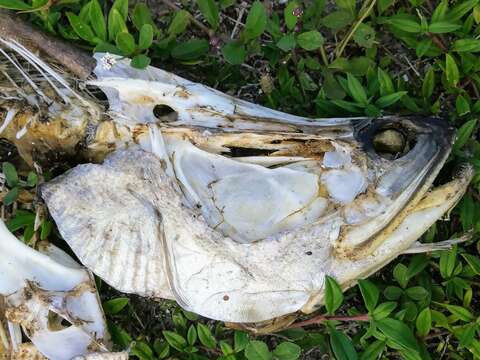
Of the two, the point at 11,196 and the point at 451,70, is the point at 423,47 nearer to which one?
the point at 451,70

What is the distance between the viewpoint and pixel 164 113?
2.74 m

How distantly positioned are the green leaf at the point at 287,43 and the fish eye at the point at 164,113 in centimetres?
57

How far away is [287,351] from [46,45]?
5.63 ft

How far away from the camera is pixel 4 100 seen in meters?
2.62

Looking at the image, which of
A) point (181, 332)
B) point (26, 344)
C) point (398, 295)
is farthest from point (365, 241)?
point (26, 344)

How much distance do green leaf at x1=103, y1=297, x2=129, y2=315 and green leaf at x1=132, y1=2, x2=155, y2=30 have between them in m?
1.28

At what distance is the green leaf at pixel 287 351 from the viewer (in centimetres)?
275

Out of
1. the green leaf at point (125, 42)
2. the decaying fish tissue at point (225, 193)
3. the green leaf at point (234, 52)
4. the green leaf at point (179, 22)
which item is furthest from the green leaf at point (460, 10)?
the green leaf at point (125, 42)

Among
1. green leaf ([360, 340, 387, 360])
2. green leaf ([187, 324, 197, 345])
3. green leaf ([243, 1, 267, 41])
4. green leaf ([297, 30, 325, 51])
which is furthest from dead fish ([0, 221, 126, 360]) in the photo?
green leaf ([297, 30, 325, 51])

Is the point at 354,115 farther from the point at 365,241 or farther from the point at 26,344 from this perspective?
the point at 26,344

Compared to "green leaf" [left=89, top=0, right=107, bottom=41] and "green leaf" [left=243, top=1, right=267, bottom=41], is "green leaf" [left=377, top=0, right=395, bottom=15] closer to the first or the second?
"green leaf" [left=243, top=1, right=267, bottom=41]

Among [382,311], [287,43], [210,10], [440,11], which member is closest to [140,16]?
[210,10]

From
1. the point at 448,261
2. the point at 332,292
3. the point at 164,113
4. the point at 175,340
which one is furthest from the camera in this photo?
the point at 175,340

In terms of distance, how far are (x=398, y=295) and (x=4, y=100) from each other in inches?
76.3
